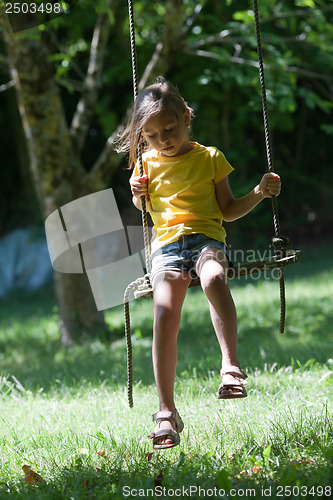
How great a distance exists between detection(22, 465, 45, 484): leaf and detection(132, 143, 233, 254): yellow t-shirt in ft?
3.49

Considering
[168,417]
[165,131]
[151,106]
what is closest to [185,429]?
[168,417]

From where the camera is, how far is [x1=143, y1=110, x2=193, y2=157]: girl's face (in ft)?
9.31

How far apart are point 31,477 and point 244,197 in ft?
4.90

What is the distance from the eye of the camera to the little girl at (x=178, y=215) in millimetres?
2582

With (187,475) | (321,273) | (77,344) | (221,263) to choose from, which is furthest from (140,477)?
(321,273)

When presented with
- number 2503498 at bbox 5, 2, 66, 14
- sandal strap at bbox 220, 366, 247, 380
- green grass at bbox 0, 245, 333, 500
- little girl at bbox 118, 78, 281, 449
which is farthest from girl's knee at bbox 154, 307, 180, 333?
number 2503498 at bbox 5, 2, 66, 14

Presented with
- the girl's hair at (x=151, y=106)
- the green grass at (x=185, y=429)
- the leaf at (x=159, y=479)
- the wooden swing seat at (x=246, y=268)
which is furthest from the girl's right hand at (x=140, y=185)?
the leaf at (x=159, y=479)

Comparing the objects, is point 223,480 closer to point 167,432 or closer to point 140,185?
point 167,432

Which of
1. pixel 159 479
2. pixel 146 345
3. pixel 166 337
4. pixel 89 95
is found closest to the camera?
pixel 159 479

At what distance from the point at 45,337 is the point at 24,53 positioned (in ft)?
9.90

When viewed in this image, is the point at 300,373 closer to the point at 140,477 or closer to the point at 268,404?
the point at 268,404

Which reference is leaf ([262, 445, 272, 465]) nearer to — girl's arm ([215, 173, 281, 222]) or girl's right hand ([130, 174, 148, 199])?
girl's arm ([215, 173, 281, 222])

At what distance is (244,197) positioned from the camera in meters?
2.93

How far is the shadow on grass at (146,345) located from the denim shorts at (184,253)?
1230mm
